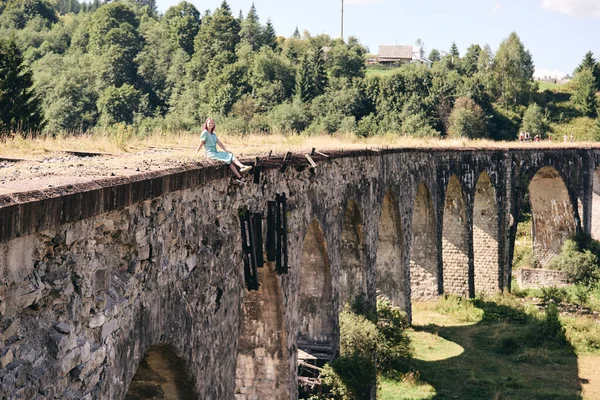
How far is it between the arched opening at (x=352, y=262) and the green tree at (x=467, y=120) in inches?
1339

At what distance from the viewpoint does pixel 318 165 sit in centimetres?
1169

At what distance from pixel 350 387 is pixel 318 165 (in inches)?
156

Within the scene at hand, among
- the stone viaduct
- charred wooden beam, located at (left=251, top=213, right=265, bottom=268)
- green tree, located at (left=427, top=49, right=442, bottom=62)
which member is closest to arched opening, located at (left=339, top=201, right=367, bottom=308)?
the stone viaduct

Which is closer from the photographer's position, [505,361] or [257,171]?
[257,171]

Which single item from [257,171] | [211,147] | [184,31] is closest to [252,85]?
[184,31]

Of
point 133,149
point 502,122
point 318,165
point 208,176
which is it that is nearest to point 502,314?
point 318,165

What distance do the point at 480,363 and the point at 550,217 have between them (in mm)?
15176

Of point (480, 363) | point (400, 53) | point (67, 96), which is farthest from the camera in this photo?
point (400, 53)

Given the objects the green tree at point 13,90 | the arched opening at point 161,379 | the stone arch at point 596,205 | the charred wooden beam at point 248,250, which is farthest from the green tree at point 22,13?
the arched opening at point 161,379

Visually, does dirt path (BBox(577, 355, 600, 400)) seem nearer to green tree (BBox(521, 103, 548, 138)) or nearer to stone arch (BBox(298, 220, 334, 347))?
stone arch (BBox(298, 220, 334, 347))

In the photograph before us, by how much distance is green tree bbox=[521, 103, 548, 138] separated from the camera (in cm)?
5494

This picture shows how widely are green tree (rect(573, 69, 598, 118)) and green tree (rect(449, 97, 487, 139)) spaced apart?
429 inches

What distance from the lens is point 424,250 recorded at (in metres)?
22.5

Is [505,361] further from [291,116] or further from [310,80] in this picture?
[310,80]
